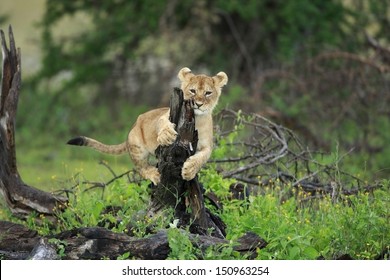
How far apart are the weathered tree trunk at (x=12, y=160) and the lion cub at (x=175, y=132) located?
0.60 meters

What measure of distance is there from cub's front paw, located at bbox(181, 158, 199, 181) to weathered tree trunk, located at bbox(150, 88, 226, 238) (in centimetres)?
10

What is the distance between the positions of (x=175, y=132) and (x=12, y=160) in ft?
5.69

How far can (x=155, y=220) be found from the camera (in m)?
7.08

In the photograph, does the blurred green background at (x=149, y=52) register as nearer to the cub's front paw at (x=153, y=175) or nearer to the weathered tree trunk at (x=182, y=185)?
the cub's front paw at (x=153, y=175)

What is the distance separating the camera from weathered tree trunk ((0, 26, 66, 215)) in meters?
7.71

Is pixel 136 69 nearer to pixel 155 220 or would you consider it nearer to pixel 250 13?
pixel 250 13

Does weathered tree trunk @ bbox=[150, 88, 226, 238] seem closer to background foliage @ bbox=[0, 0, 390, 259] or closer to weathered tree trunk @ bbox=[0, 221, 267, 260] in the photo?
weathered tree trunk @ bbox=[0, 221, 267, 260]

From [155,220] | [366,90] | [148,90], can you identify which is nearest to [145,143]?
[155,220]

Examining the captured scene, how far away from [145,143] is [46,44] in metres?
9.59

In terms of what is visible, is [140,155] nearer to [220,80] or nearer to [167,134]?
[167,134]

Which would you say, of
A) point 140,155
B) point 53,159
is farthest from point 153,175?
point 53,159

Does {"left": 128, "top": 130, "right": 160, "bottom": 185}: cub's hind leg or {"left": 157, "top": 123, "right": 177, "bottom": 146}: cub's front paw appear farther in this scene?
{"left": 128, "top": 130, "right": 160, "bottom": 185}: cub's hind leg

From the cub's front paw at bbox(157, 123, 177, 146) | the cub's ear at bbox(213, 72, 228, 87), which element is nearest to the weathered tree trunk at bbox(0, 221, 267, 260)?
the cub's front paw at bbox(157, 123, 177, 146)

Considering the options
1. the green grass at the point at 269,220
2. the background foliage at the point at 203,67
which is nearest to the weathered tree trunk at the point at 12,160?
the green grass at the point at 269,220
